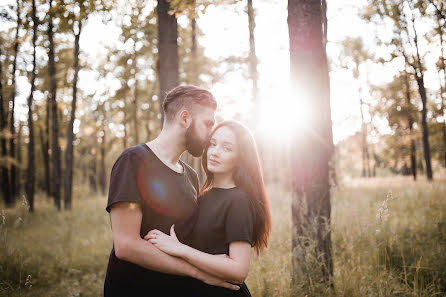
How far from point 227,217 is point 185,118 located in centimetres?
84

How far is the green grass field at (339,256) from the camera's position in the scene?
11.7 feet

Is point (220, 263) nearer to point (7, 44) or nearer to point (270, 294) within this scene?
point (270, 294)

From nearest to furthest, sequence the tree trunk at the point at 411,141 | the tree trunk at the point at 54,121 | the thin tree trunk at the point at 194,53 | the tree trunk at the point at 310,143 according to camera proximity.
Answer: the tree trunk at the point at 310,143 → the thin tree trunk at the point at 194,53 → the tree trunk at the point at 54,121 → the tree trunk at the point at 411,141

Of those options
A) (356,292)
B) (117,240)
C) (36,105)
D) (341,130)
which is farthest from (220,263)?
(36,105)

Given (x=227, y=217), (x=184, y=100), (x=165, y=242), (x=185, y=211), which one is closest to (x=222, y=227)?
(x=227, y=217)

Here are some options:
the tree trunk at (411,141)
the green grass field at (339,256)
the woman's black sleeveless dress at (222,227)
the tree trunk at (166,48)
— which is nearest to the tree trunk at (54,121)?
the green grass field at (339,256)

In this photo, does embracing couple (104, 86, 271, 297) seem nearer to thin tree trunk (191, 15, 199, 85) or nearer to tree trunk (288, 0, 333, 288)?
tree trunk (288, 0, 333, 288)

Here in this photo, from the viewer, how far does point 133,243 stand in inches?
76.4

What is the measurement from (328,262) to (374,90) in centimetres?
2481

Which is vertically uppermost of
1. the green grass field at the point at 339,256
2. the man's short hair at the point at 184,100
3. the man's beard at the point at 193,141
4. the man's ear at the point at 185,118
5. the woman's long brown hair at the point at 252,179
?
the man's short hair at the point at 184,100

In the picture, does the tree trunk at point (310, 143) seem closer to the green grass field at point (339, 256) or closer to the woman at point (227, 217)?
the green grass field at point (339, 256)

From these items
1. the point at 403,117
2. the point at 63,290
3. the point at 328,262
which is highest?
the point at 403,117

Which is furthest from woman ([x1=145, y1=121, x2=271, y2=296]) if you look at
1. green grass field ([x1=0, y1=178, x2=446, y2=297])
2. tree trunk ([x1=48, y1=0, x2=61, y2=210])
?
tree trunk ([x1=48, y1=0, x2=61, y2=210])

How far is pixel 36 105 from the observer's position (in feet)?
72.2
